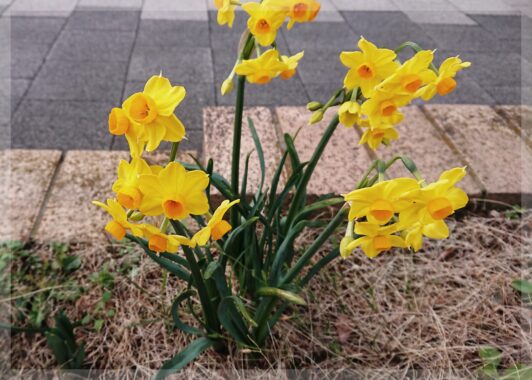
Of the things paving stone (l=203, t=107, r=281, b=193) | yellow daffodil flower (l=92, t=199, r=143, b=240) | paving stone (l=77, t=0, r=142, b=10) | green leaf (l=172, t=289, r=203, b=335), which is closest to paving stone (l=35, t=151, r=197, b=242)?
paving stone (l=203, t=107, r=281, b=193)

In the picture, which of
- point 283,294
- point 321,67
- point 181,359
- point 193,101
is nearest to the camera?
point 283,294

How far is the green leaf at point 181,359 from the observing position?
1174mm

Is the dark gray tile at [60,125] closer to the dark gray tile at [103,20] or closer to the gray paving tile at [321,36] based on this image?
the dark gray tile at [103,20]

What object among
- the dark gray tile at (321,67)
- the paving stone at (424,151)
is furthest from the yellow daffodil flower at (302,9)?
the dark gray tile at (321,67)

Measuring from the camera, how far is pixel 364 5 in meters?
3.90

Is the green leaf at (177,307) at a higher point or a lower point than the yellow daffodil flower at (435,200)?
lower

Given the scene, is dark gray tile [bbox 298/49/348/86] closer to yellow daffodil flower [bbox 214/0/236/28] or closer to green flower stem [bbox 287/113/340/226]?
green flower stem [bbox 287/113/340/226]

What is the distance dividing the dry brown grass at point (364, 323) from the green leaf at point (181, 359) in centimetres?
13

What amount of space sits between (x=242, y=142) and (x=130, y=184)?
1147mm

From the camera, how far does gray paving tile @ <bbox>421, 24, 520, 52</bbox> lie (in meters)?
3.36

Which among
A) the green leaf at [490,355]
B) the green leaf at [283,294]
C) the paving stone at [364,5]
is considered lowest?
the green leaf at [490,355]

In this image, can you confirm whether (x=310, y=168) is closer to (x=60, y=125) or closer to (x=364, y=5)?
(x=60, y=125)

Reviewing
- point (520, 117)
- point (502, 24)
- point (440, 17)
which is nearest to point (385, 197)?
point (520, 117)

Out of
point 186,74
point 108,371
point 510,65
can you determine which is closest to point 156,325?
point 108,371
